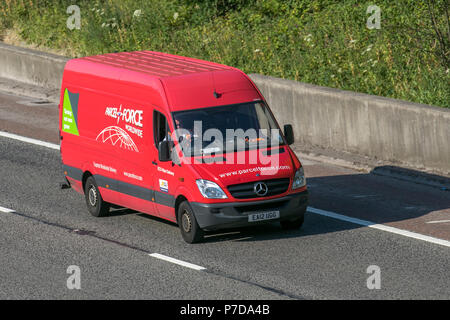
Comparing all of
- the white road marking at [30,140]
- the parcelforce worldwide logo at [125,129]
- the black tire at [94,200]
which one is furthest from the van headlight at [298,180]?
the white road marking at [30,140]

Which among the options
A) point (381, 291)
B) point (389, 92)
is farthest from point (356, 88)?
point (381, 291)

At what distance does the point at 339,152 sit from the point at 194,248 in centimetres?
633

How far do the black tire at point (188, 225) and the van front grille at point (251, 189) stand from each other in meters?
0.69

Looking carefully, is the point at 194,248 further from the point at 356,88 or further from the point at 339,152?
the point at 356,88

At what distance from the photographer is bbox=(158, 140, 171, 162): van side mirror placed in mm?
13609

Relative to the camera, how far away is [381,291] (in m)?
11.5

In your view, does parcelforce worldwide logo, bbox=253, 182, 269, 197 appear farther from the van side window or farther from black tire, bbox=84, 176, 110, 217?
black tire, bbox=84, 176, 110, 217

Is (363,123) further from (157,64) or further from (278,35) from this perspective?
Result: (278,35)

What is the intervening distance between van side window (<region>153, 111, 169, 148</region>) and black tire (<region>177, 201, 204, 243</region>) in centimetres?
108

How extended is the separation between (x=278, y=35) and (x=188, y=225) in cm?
1145

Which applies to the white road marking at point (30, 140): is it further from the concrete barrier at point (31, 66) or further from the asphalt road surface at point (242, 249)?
the concrete barrier at point (31, 66)

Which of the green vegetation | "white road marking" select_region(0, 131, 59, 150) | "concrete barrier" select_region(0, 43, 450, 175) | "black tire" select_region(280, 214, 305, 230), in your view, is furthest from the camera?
the green vegetation

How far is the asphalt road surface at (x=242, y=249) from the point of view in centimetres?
1171

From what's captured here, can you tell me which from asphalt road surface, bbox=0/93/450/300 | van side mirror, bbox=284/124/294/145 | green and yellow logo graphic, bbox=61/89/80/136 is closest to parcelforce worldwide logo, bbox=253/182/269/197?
asphalt road surface, bbox=0/93/450/300
